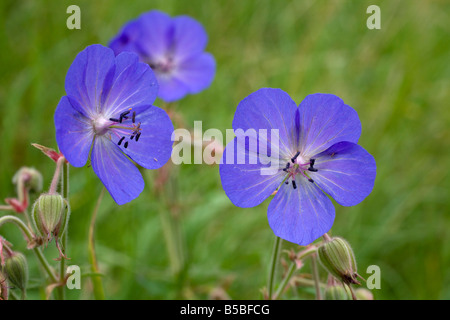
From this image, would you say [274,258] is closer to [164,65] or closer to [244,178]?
[244,178]

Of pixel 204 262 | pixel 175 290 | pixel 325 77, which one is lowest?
pixel 175 290

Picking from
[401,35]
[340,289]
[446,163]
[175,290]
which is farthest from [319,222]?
[401,35]

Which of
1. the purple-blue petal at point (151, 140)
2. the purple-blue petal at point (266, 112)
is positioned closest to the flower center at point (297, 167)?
the purple-blue petal at point (266, 112)

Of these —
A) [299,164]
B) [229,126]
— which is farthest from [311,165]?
[229,126]

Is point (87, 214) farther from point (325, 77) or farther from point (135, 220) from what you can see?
point (325, 77)

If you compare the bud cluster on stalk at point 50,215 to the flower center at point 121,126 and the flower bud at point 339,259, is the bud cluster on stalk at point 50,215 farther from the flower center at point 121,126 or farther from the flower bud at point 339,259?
the flower bud at point 339,259

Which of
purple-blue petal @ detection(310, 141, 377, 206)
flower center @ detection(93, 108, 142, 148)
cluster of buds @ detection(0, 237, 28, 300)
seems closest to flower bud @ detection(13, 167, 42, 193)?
cluster of buds @ detection(0, 237, 28, 300)

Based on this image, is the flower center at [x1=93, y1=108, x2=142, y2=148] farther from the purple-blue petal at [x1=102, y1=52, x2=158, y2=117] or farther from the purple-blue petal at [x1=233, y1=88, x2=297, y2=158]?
the purple-blue petal at [x1=233, y1=88, x2=297, y2=158]
